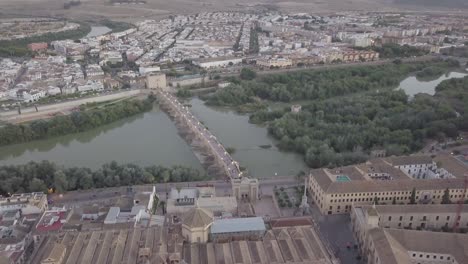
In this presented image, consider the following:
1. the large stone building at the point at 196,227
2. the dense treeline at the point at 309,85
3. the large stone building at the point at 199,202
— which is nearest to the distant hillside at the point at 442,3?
the dense treeline at the point at 309,85

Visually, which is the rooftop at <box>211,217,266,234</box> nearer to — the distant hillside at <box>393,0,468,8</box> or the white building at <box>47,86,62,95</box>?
the white building at <box>47,86,62,95</box>

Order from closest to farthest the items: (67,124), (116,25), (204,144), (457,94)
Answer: (204,144), (67,124), (457,94), (116,25)

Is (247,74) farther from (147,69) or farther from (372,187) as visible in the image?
(372,187)

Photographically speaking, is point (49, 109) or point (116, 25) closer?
point (49, 109)

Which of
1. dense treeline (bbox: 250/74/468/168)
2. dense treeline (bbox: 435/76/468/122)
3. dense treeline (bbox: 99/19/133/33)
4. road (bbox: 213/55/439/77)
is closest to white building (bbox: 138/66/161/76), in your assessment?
road (bbox: 213/55/439/77)

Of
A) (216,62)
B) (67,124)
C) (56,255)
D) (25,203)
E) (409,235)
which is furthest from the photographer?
(216,62)

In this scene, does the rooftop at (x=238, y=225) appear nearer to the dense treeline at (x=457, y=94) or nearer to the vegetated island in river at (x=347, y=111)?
the vegetated island in river at (x=347, y=111)

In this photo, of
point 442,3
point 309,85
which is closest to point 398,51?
point 309,85
